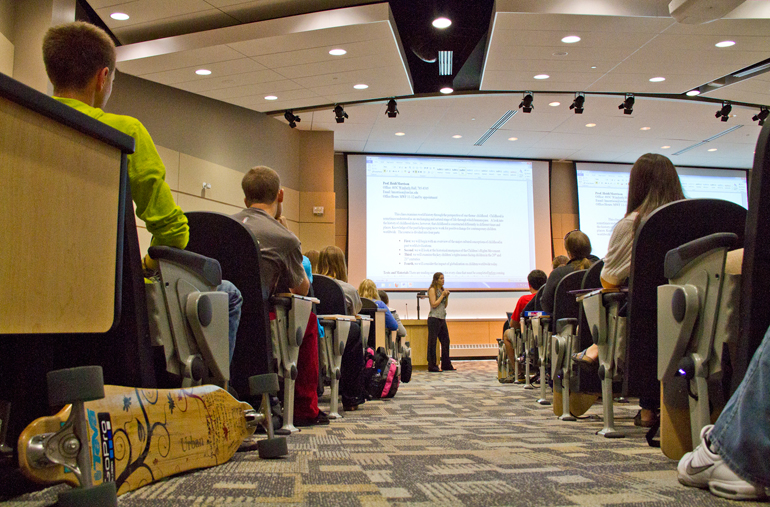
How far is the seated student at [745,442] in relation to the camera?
3.18 feet

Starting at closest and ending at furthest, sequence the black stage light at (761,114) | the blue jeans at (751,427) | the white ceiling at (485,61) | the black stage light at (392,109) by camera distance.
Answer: the blue jeans at (751,427) → the white ceiling at (485,61) → the black stage light at (392,109) → the black stage light at (761,114)

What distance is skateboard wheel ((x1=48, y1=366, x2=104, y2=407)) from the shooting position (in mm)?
773

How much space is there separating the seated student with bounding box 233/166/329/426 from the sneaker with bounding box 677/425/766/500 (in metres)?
1.56

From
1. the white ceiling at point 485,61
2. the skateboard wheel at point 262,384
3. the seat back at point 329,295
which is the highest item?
the white ceiling at point 485,61

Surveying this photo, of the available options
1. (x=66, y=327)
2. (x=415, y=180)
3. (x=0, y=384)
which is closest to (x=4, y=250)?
(x=66, y=327)

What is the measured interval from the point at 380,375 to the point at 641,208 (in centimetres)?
218

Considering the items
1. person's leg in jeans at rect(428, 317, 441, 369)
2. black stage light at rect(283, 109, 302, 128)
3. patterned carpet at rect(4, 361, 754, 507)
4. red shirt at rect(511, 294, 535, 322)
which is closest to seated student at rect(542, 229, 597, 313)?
red shirt at rect(511, 294, 535, 322)

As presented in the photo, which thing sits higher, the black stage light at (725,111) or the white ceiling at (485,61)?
the white ceiling at (485,61)

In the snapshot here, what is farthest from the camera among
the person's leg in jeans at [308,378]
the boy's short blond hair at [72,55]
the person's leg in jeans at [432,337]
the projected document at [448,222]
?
the projected document at [448,222]

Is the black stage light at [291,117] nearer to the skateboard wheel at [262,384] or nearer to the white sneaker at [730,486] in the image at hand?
the skateboard wheel at [262,384]

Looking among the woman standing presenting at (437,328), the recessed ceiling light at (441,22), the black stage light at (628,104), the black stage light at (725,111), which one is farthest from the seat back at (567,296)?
the black stage light at (725,111)

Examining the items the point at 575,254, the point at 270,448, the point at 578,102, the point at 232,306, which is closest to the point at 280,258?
the point at 232,306

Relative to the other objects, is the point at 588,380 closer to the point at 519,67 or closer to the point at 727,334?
the point at 727,334

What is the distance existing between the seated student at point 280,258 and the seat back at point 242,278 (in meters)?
0.27
